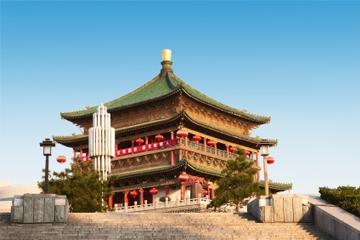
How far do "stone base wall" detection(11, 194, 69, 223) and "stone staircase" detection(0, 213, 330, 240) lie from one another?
0.29 meters

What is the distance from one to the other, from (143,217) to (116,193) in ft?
113

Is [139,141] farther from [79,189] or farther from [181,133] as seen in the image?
[79,189]

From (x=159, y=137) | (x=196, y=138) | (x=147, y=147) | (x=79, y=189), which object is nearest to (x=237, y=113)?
(x=196, y=138)

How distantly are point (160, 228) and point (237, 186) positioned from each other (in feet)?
59.1

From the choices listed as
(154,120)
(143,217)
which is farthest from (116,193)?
(143,217)

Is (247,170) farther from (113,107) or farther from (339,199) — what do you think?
(113,107)

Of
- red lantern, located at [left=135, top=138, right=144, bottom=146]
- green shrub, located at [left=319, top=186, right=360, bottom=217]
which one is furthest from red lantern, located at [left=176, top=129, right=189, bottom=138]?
green shrub, located at [left=319, top=186, right=360, bottom=217]

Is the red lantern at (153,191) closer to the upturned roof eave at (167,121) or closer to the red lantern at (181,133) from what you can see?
the red lantern at (181,133)

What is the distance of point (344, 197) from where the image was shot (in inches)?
864

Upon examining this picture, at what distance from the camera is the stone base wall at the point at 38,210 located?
19.9 meters

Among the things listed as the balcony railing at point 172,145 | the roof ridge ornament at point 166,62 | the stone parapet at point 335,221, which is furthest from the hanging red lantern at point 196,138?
the stone parapet at point 335,221

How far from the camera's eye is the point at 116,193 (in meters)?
55.2

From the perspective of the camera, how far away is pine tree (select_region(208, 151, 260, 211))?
36.0 m

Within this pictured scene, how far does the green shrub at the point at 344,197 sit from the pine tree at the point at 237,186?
12.6 metres
